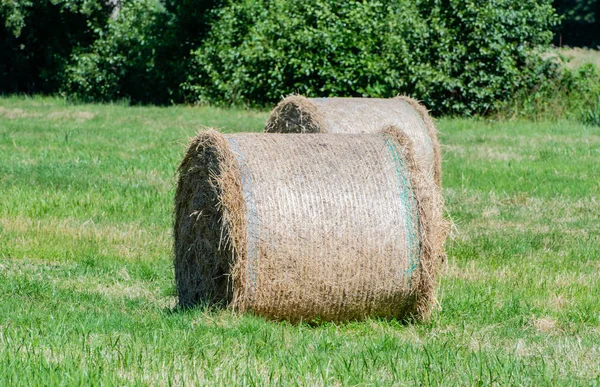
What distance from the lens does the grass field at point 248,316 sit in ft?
16.9

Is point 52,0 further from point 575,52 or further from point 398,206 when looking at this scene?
point 398,206

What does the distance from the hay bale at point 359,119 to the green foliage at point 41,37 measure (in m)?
16.1

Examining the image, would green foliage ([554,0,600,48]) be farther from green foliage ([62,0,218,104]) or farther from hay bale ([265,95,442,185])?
hay bale ([265,95,442,185])

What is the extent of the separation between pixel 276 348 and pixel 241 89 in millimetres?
18171

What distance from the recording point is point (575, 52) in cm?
3247

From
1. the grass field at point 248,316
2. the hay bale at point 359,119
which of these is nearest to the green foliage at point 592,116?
the grass field at point 248,316

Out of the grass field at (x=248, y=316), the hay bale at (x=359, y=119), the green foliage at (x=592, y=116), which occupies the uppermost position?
the hay bale at (x=359, y=119)

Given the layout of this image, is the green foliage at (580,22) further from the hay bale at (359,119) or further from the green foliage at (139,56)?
the hay bale at (359,119)

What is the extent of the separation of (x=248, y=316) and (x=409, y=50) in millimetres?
16236

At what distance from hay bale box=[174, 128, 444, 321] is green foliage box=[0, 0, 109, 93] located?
20.8m

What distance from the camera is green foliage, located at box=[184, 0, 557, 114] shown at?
2159 centimetres

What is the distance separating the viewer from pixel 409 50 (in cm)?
2191

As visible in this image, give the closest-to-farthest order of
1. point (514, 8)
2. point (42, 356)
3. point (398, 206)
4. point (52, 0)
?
point (42, 356)
point (398, 206)
point (514, 8)
point (52, 0)

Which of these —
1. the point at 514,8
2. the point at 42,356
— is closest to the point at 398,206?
the point at 42,356
